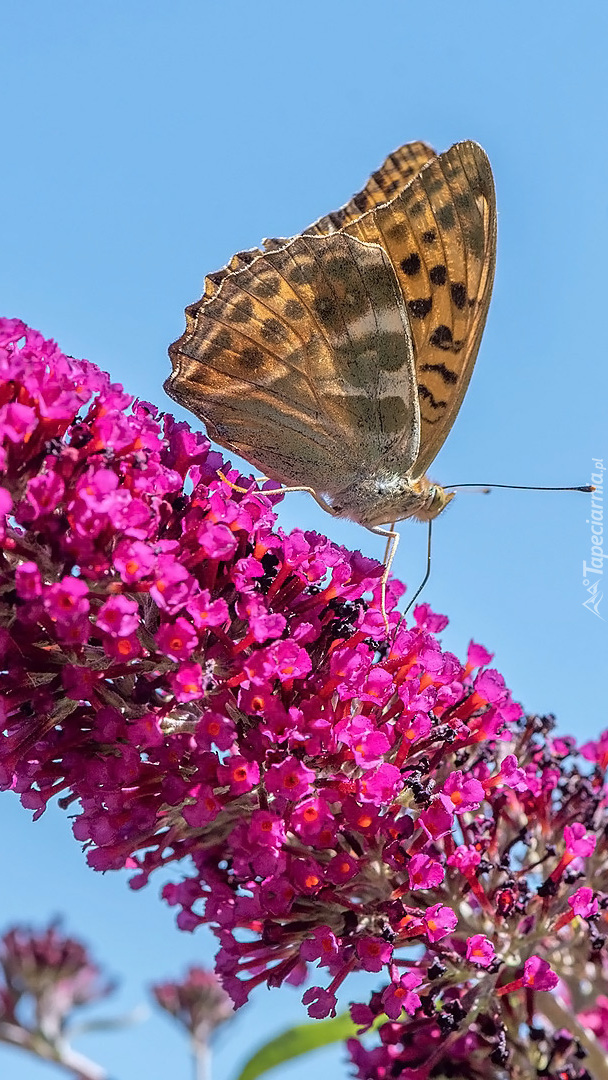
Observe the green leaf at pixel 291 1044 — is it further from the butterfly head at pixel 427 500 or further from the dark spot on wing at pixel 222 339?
the dark spot on wing at pixel 222 339

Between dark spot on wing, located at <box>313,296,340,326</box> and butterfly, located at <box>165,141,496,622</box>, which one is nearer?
butterfly, located at <box>165,141,496,622</box>

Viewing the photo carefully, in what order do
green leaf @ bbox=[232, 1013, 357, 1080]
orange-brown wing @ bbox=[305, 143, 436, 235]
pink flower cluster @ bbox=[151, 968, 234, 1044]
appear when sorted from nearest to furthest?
1. orange-brown wing @ bbox=[305, 143, 436, 235]
2. green leaf @ bbox=[232, 1013, 357, 1080]
3. pink flower cluster @ bbox=[151, 968, 234, 1044]

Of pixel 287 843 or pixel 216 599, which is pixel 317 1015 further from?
pixel 216 599

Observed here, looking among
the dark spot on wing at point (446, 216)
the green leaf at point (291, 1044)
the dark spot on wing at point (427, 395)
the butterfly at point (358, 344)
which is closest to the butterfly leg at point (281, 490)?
the butterfly at point (358, 344)

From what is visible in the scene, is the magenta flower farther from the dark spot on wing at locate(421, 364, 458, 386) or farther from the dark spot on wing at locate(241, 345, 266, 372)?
the dark spot on wing at locate(241, 345, 266, 372)

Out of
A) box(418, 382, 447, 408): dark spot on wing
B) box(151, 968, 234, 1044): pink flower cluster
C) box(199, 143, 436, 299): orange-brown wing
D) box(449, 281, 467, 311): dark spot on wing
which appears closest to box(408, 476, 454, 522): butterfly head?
box(418, 382, 447, 408): dark spot on wing

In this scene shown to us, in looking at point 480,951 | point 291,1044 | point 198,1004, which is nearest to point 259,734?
point 480,951

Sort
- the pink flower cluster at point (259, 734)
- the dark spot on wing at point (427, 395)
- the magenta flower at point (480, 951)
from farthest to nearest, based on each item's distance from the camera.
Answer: the dark spot on wing at point (427, 395) → the magenta flower at point (480, 951) → the pink flower cluster at point (259, 734)

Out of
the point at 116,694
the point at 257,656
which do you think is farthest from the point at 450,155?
the point at 116,694
